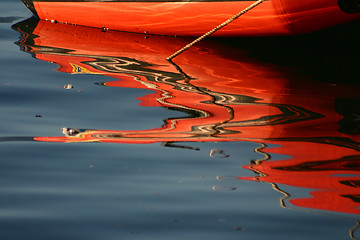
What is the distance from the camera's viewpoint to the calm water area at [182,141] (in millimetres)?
2797

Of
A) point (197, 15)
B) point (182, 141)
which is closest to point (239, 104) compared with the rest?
point (182, 141)

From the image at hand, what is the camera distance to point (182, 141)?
3725mm

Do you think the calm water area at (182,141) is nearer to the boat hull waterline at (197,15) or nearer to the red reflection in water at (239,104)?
the red reflection in water at (239,104)

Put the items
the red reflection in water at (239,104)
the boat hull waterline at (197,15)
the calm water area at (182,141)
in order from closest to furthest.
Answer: the calm water area at (182,141), the red reflection in water at (239,104), the boat hull waterline at (197,15)

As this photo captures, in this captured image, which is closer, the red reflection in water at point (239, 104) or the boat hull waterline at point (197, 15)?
the red reflection in water at point (239, 104)

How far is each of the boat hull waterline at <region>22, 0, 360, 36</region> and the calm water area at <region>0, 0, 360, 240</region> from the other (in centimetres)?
23

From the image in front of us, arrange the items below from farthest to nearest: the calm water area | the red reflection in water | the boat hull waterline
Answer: the boat hull waterline
the red reflection in water
the calm water area

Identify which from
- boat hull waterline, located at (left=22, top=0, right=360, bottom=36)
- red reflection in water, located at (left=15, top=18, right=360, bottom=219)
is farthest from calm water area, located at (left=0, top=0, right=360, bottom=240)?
boat hull waterline, located at (left=22, top=0, right=360, bottom=36)

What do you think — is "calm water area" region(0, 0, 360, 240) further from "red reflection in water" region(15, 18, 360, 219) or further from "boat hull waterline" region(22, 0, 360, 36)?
"boat hull waterline" region(22, 0, 360, 36)

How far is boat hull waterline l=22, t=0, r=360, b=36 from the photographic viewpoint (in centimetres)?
554

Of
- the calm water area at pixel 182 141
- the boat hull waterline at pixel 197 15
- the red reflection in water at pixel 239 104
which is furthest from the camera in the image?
the boat hull waterline at pixel 197 15

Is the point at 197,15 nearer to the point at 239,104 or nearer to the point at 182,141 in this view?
the point at 239,104

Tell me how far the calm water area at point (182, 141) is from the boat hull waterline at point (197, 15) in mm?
232

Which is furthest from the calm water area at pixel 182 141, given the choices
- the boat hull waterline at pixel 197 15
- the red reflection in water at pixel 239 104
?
the boat hull waterline at pixel 197 15
